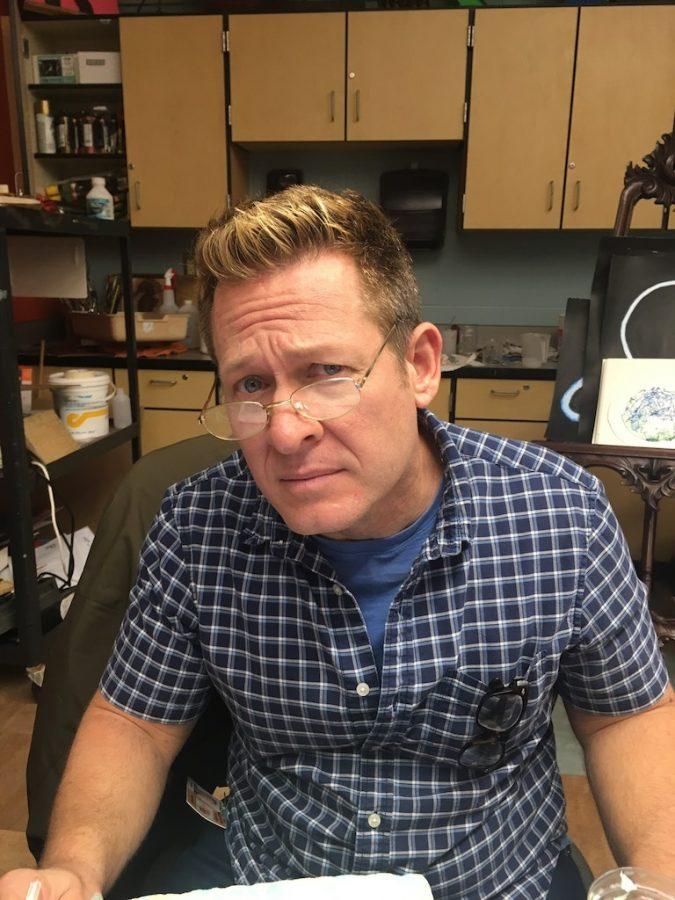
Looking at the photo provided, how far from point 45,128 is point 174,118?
27.8 inches

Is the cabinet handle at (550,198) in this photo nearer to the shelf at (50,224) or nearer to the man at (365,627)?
the shelf at (50,224)

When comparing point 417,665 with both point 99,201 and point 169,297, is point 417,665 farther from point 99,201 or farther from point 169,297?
point 169,297

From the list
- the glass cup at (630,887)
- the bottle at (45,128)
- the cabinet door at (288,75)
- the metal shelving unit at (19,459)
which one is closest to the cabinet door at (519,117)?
the cabinet door at (288,75)

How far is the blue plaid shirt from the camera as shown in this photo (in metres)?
0.91

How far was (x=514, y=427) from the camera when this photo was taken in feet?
10.8

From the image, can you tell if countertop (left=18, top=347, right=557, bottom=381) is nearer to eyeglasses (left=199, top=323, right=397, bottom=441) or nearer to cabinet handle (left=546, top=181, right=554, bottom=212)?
cabinet handle (left=546, top=181, right=554, bottom=212)

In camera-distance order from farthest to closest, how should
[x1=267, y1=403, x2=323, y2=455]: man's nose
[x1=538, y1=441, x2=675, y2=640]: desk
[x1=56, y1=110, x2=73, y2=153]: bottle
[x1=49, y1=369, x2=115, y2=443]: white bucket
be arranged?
[x1=56, y1=110, x2=73, y2=153]: bottle → [x1=49, y1=369, x2=115, y2=443]: white bucket → [x1=538, y1=441, x2=675, y2=640]: desk → [x1=267, y1=403, x2=323, y2=455]: man's nose

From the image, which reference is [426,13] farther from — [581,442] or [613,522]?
[613,522]

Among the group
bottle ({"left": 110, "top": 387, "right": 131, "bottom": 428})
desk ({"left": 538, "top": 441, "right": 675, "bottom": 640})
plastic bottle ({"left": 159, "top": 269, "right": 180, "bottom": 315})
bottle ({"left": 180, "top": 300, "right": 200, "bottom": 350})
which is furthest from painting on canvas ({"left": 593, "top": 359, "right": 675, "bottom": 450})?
plastic bottle ({"left": 159, "top": 269, "right": 180, "bottom": 315})

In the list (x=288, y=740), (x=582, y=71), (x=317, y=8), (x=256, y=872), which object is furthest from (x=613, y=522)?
(x=317, y=8)

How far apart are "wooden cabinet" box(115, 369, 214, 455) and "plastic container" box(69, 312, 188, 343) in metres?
0.18

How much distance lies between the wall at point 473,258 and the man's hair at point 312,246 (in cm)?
284

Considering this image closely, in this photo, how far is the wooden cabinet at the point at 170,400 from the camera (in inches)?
135

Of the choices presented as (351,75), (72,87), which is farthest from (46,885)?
(72,87)
